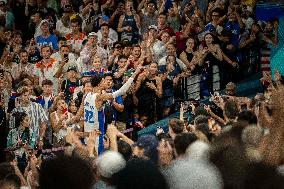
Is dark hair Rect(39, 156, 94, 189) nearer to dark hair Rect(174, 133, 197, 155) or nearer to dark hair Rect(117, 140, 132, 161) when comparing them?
dark hair Rect(174, 133, 197, 155)

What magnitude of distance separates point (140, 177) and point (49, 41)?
12972 mm

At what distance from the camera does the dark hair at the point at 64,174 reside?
3494 millimetres

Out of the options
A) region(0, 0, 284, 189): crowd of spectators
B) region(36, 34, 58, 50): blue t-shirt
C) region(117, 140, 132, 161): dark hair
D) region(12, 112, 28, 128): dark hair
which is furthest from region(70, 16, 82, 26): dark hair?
region(117, 140, 132, 161): dark hair

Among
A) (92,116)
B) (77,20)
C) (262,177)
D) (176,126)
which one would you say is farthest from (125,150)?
(77,20)

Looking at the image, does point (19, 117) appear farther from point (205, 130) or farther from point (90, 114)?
point (205, 130)

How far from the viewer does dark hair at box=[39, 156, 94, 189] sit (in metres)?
3.49

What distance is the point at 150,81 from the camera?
12602mm

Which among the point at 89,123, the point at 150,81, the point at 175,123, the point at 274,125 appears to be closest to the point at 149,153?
the point at 175,123

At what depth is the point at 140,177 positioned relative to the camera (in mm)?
3387

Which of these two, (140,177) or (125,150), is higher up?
(140,177)

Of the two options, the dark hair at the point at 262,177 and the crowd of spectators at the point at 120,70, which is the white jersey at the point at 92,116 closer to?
the crowd of spectators at the point at 120,70

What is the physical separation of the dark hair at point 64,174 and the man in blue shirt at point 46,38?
12.5 meters

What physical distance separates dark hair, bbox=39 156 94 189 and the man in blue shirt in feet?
41.0

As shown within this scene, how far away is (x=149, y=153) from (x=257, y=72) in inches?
273
